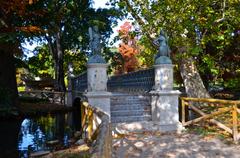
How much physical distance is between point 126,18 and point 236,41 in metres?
7.83

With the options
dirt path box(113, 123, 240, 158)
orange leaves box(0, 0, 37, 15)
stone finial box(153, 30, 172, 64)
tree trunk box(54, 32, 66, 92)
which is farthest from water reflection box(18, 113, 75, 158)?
tree trunk box(54, 32, 66, 92)

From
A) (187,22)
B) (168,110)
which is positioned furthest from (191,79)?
(168,110)

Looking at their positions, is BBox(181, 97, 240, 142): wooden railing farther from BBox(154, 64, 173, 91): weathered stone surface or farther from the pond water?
the pond water

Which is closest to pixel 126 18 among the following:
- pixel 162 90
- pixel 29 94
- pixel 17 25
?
pixel 17 25

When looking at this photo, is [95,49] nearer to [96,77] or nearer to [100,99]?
[96,77]

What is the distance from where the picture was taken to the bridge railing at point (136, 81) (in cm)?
1460

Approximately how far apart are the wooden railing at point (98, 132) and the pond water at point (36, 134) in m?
3.06

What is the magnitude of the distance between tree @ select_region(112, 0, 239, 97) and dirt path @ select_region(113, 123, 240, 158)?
21.3ft

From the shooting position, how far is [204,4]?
17547mm

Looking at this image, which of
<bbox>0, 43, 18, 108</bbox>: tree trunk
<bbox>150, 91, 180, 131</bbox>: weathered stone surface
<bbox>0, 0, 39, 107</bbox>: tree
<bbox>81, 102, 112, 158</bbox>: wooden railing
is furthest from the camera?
<bbox>0, 43, 18, 108</bbox>: tree trunk

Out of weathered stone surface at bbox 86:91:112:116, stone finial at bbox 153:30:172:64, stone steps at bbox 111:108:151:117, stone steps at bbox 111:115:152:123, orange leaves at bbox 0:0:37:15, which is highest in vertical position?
orange leaves at bbox 0:0:37:15

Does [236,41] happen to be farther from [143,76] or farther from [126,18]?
[143,76]

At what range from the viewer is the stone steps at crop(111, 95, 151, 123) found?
13.7 m

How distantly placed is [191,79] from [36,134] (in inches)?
339
